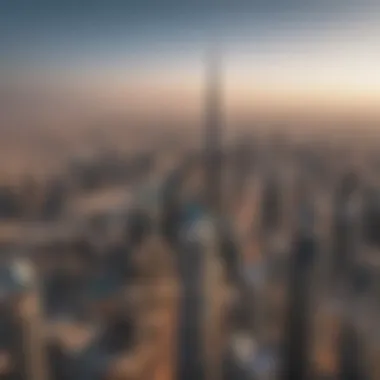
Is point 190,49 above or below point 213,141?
above

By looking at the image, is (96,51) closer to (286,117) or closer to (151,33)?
(151,33)

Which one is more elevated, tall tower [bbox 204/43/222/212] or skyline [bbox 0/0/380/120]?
skyline [bbox 0/0/380/120]

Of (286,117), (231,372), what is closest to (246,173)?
(286,117)

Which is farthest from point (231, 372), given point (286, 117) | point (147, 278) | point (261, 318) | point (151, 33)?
point (151, 33)

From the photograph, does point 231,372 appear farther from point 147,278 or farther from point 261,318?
point 147,278

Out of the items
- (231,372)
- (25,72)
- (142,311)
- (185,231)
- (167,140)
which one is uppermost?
(25,72)

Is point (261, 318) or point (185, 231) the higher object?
point (185, 231)
